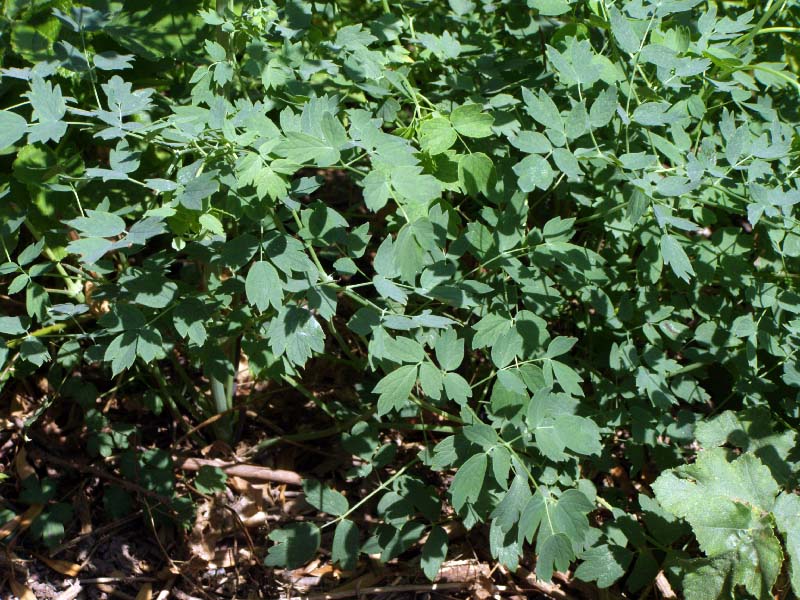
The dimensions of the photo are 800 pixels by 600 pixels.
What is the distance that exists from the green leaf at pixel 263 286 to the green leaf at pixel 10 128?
0.49 m

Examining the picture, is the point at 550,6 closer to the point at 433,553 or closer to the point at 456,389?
the point at 456,389

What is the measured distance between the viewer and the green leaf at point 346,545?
1.91m

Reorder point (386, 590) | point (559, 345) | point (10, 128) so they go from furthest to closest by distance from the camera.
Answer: point (386, 590), point (559, 345), point (10, 128)

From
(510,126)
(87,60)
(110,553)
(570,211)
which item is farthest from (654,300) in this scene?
(110,553)

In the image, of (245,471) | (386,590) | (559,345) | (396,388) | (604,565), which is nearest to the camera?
(396,388)

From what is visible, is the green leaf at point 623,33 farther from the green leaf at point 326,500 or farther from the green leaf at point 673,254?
the green leaf at point 326,500

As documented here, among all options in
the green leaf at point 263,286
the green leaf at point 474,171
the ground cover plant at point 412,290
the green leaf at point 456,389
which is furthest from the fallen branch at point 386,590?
the green leaf at point 474,171

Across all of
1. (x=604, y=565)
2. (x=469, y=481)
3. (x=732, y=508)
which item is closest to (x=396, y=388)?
(x=469, y=481)

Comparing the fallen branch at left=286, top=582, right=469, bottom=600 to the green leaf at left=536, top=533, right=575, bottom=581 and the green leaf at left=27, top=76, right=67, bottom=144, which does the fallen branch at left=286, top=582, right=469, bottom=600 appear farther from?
the green leaf at left=27, top=76, right=67, bottom=144

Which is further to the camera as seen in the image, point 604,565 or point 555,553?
point 604,565

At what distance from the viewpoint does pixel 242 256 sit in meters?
1.57

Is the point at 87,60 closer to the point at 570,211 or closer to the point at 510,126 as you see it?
the point at 510,126

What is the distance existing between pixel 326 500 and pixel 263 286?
68 cm

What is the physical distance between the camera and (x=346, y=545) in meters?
1.92
